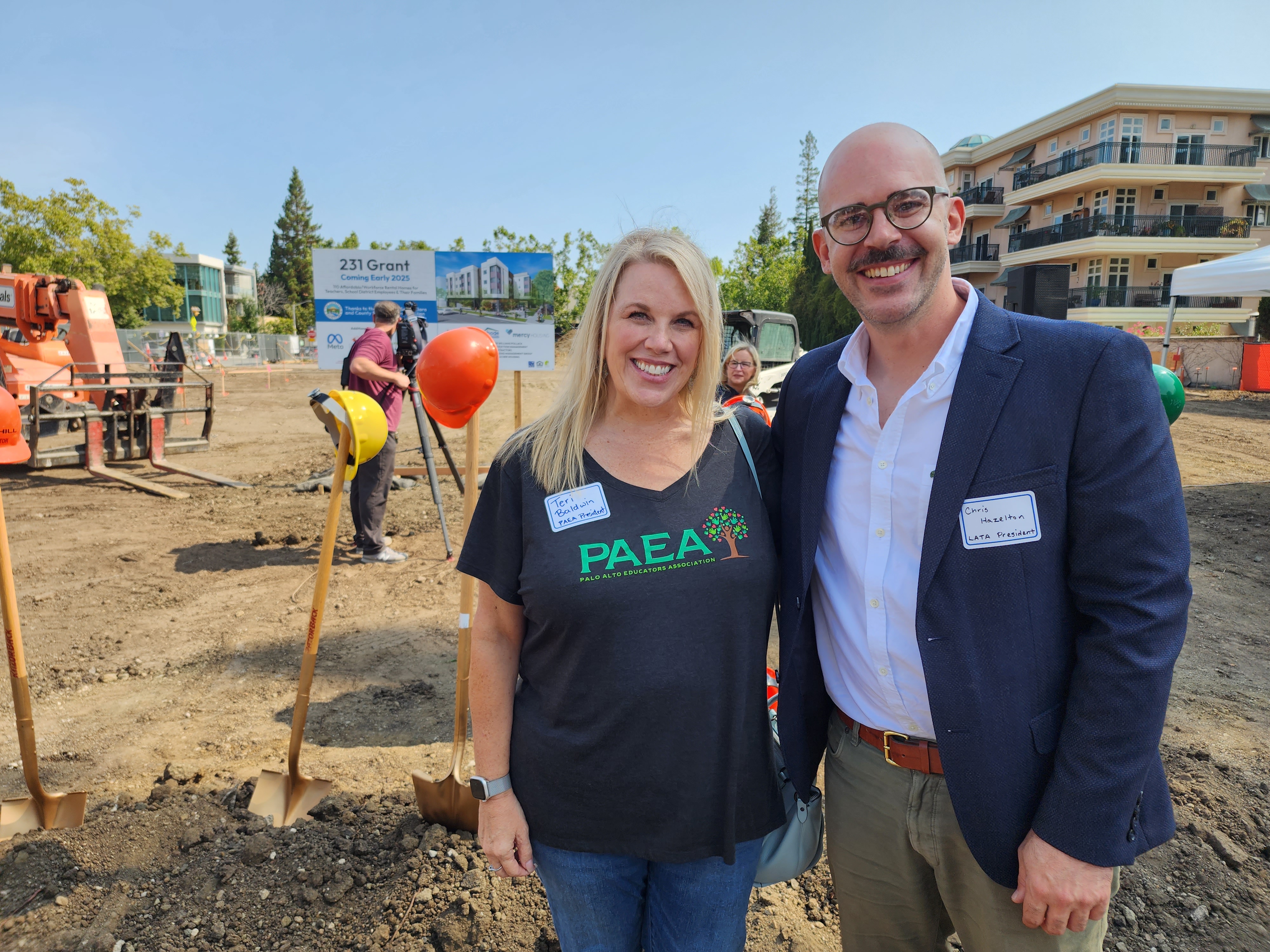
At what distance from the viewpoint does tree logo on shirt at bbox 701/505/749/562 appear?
156 centimetres

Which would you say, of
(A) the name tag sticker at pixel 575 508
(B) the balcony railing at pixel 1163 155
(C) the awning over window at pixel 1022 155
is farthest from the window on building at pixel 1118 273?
(A) the name tag sticker at pixel 575 508

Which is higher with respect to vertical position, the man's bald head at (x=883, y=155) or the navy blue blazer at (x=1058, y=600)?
the man's bald head at (x=883, y=155)

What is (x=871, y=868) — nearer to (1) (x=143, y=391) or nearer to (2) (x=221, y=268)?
(1) (x=143, y=391)

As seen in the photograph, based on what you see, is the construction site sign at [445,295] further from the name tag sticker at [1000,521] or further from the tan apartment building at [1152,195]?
the tan apartment building at [1152,195]

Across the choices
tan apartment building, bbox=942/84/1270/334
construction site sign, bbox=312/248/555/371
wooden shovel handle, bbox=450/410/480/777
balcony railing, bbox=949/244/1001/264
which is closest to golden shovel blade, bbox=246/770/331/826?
wooden shovel handle, bbox=450/410/480/777

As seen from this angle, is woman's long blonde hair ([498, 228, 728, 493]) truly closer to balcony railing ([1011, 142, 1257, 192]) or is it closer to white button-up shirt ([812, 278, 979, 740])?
white button-up shirt ([812, 278, 979, 740])

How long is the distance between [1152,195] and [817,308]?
15.5 meters

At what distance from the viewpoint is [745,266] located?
46562mm

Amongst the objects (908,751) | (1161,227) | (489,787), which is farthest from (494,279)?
(1161,227)

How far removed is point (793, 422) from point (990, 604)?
2.09 feet

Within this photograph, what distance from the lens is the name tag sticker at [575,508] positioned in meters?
1.54

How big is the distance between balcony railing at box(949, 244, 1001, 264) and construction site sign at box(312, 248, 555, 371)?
36.6 m

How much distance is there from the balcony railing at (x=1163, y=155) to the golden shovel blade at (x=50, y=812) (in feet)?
130

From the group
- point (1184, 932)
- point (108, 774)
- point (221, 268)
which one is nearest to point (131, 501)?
point (108, 774)
